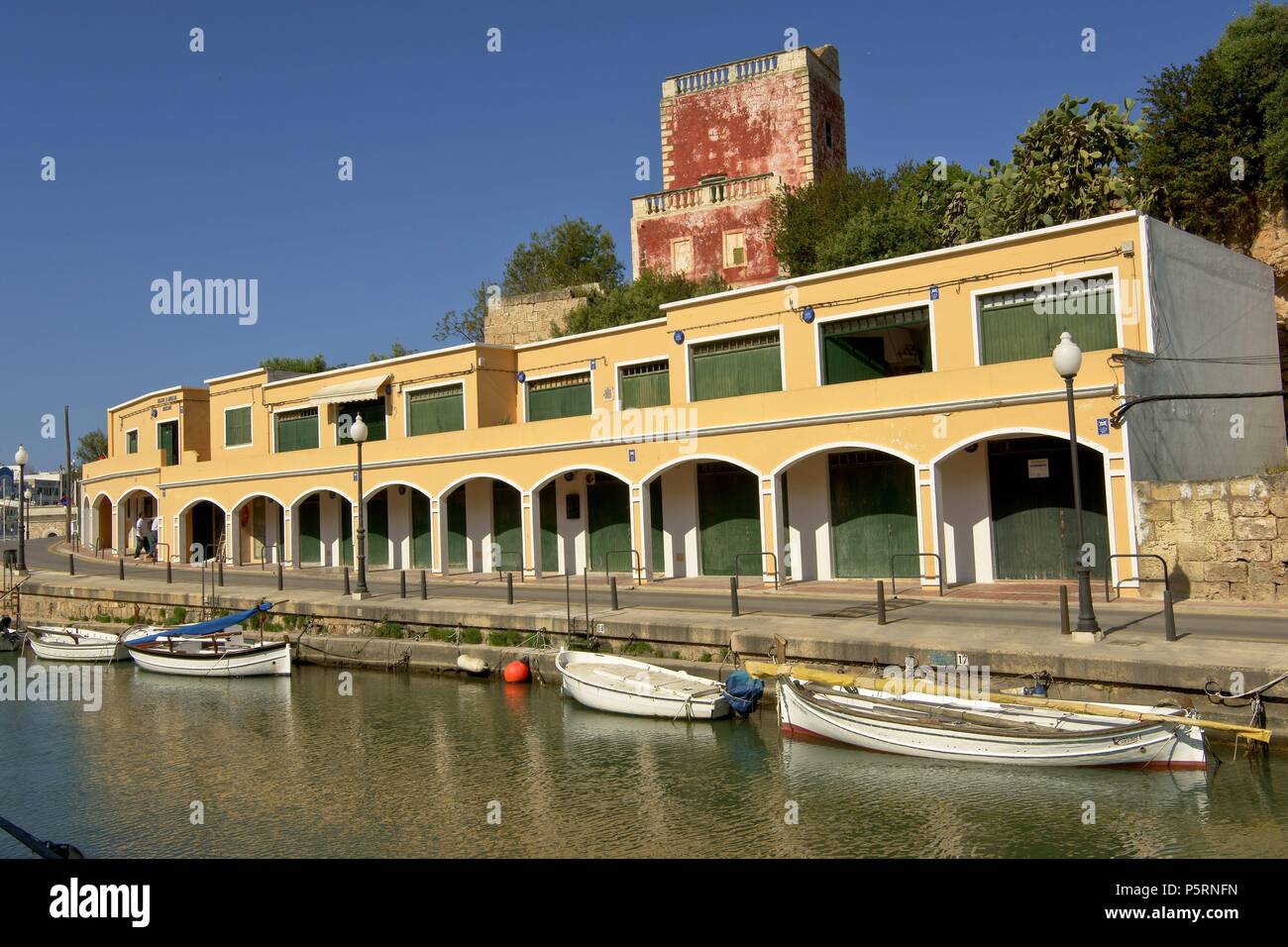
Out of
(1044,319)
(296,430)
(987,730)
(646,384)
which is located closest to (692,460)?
(646,384)

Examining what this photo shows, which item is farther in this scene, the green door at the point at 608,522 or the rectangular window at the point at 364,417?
the rectangular window at the point at 364,417

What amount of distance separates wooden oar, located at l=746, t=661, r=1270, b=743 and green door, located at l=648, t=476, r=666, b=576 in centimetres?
1231

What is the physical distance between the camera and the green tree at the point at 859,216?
34.3 meters

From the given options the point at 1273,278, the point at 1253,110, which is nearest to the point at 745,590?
the point at 1273,278

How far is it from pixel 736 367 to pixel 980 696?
14.8 metres

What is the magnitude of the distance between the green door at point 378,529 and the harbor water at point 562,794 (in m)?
17.2

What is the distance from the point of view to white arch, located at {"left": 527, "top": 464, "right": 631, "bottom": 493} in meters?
27.6

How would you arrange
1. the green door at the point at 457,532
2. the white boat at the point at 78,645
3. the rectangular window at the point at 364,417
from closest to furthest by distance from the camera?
1. the white boat at the point at 78,645
2. the green door at the point at 457,532
3. the rectangular window at the point at 364,417

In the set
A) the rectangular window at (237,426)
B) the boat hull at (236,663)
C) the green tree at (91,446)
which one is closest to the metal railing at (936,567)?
the boat hull at (236,663)

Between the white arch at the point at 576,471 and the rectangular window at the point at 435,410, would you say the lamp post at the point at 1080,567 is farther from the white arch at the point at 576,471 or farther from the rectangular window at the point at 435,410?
the rectangular window at the point at 435,410

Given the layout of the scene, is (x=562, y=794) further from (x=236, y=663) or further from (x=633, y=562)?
(x=633, y=562)

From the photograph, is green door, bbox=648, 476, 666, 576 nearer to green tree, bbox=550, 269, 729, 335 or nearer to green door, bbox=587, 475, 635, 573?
green door, bbox=587, 475, 635, 573

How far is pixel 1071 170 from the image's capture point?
30.2 meters

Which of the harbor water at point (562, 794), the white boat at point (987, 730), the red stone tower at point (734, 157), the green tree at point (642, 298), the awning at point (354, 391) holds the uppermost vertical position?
the red stone tower at point (734, 157)
